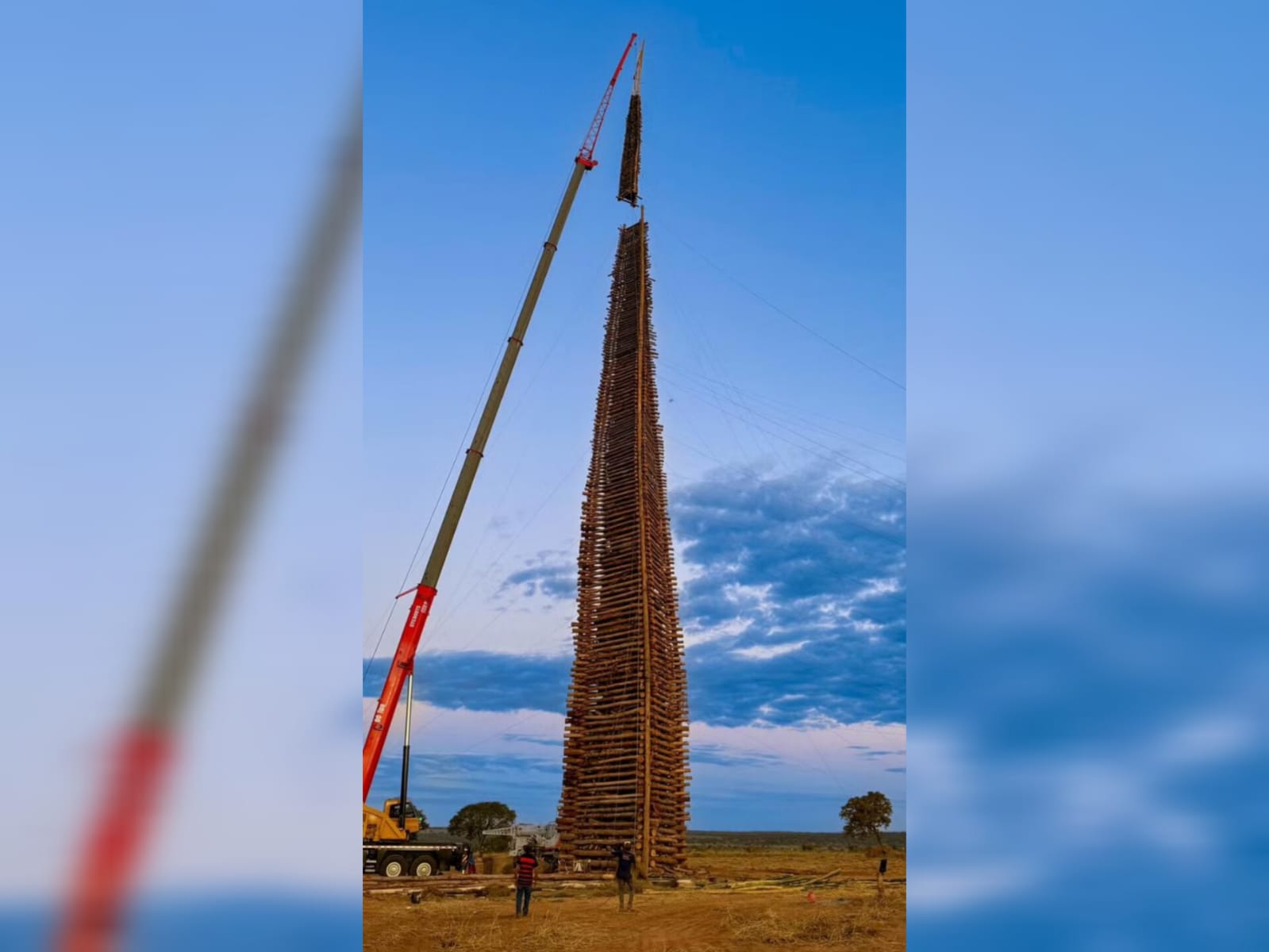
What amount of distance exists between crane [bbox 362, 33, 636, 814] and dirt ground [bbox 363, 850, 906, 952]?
5.83 feet

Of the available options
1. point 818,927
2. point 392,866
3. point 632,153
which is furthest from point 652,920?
point 632,153

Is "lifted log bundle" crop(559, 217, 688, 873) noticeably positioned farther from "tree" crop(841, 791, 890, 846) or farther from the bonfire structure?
"tree" crop(841, 791, 890, 846)

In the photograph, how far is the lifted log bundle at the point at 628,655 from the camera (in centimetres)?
1605

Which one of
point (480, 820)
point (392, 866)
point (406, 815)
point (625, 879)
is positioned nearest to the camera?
point (625, 879)

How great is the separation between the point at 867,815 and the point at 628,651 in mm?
4514

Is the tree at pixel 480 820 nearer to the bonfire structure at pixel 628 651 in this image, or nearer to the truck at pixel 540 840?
the truck at pixel 540 840

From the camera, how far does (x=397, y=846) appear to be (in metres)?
15.1

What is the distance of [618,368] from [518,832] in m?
8.24

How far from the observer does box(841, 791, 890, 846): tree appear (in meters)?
15.8
